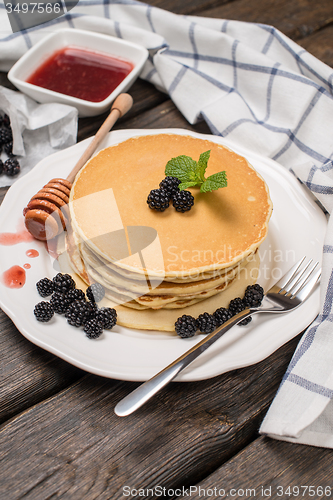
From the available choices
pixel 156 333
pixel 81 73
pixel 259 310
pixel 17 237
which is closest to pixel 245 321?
pixel 259 310

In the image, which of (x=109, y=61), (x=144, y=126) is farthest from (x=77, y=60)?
(x=144, y=126)

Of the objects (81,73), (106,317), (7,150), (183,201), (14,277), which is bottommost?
(106,317)

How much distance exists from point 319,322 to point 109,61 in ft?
5.96

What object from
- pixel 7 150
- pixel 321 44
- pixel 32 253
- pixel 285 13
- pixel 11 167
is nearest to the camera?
pixel 32 253

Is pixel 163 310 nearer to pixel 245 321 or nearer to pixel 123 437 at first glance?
pixel 245 321

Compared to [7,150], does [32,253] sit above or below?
below

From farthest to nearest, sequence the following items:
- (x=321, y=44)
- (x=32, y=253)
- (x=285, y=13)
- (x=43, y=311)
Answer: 1. (x=285, y=13)
2. (x=321, y=44)
3. (x=32, y=253)
4. (x=43, y=311)

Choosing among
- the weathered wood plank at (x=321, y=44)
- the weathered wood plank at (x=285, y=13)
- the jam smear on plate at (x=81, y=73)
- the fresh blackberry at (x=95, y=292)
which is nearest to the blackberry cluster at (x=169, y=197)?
the fresh blackberry at (x=95, y=292)

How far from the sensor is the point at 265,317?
149 centimetres

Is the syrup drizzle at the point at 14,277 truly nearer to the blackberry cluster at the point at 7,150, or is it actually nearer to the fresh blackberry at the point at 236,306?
the blackberry cluster at the point at 7,150

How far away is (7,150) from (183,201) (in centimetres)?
106

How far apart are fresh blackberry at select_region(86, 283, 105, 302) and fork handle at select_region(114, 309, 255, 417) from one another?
410 mm

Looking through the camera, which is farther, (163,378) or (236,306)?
(236,306)

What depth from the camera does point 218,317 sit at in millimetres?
1498
